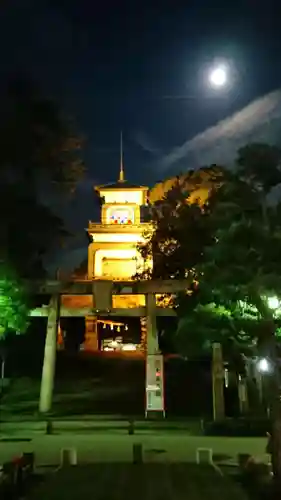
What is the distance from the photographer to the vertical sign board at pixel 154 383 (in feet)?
68.8

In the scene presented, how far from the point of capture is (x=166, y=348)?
104 ft

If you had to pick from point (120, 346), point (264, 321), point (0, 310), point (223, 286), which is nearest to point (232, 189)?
point (223, 286)

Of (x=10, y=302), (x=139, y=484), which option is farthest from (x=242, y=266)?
(x=10, y=302)

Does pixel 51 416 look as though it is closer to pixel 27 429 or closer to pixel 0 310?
pixel 27 429

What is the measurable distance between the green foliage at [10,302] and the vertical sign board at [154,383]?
5.43 metres

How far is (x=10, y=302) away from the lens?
57.3 ft

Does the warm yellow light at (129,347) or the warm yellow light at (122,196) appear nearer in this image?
the warm yellow light at (129,347)

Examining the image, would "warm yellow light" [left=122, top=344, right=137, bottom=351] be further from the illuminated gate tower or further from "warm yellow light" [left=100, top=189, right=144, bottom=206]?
"warm yellow light" [left=100, top=189, right=144, bottom=206]

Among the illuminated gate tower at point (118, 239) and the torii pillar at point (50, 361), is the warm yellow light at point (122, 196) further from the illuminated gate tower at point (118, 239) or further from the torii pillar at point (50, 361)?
the torii pillar at point (50, 361)

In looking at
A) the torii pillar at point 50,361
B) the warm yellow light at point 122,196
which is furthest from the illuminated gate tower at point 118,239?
the torii pillar at point 50,361

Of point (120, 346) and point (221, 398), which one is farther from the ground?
point (120, 346)

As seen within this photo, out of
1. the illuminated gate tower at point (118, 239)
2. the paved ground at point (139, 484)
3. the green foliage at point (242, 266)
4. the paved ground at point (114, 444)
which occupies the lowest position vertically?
the paved ground at point (139, 484)

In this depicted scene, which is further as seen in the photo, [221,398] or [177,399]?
[177,399]

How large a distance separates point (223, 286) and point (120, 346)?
28.6m
